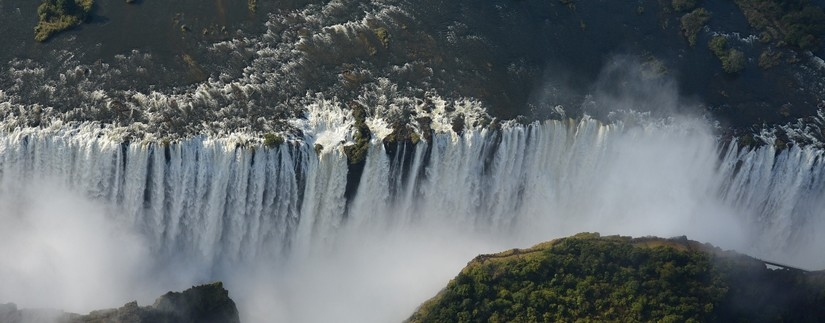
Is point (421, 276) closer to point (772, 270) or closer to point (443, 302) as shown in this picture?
point (443, 302)

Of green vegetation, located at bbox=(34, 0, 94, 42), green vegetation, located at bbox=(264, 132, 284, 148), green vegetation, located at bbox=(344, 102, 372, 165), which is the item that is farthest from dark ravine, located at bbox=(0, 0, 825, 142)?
green vegetation, located at bbox=(344, 102, 372, 165)

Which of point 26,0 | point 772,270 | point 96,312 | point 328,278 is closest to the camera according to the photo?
point 96,312

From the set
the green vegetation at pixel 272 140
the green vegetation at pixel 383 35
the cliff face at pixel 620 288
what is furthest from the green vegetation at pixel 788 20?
the green vegetation at pixel 272 140

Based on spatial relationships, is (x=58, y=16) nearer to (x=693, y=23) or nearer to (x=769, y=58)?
(x=693, y=23)

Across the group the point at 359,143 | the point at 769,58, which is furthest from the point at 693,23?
the point at 359,143

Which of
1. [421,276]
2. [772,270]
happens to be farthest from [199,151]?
[772,270]
